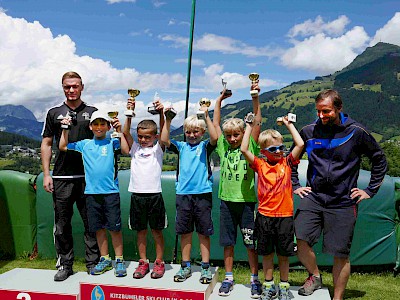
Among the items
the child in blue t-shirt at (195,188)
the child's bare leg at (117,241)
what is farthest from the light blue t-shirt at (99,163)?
the child in blue t-shirt at (195,188)

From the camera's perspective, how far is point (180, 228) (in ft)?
13.2

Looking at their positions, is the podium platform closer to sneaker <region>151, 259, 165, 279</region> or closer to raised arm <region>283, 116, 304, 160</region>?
sneaker <region>151, 259, 165, 279</region>

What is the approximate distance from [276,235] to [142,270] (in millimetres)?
1405

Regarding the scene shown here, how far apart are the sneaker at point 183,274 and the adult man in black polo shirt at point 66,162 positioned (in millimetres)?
1086

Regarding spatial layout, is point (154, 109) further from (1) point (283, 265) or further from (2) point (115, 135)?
(1) point (283, 265)

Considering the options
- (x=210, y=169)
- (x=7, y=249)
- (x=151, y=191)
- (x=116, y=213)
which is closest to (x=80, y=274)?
(x=116, y=213)

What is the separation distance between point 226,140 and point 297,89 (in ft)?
605

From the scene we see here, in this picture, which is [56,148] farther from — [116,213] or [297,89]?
[297,89]

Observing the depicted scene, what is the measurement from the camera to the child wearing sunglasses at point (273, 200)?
3576 millimetres

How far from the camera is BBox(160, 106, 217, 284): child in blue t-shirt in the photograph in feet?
13.0

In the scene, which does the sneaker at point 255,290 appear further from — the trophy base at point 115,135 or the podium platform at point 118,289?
the trophy base at point 115,135

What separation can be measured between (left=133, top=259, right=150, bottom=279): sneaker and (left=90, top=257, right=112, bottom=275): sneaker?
0.35 m

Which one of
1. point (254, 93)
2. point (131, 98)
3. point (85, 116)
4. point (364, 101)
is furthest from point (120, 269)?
point (364, 101)

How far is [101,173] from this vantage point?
13.6 feet
